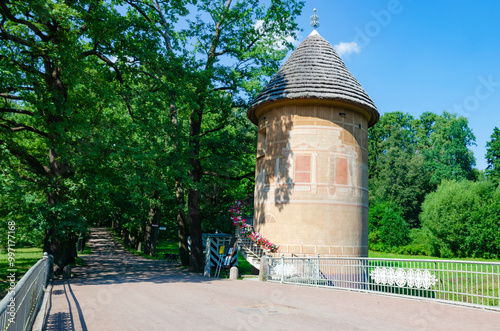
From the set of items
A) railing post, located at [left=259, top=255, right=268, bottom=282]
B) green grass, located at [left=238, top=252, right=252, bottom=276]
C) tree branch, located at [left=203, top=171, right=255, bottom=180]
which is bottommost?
green grass, located at [left=238, top=252, right=252, bottom=276]

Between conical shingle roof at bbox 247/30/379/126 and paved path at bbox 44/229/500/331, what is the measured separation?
10629 mm

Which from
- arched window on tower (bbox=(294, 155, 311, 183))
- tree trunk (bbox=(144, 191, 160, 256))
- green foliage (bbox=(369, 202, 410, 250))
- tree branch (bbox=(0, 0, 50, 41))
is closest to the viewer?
tree branch (bbox=(0, 0, 50, 41))

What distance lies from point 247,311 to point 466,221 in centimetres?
3602

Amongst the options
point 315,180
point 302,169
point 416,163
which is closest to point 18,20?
point 302,169

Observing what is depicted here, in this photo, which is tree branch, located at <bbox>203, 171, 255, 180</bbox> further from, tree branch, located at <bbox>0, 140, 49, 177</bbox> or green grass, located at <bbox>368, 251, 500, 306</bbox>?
green grass, located at <bbox>368, 251, 500, 306</bbox>

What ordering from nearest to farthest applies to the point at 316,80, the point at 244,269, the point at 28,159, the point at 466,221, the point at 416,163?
the point at 28,159, the point at 316,80, the point at 244,269, the point at 466,221, the point at 416,163

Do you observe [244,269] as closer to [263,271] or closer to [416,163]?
[263,271]

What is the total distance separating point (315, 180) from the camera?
19.2 m

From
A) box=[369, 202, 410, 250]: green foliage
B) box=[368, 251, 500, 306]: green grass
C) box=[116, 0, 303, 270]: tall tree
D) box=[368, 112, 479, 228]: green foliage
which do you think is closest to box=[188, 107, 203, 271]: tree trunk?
box=[116, 0, 303, 270]: tall tree

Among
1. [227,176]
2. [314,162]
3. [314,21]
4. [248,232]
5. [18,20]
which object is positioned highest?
[314,21]

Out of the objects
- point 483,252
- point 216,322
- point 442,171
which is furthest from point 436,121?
point 216,322

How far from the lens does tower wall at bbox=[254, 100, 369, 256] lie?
1891 cm

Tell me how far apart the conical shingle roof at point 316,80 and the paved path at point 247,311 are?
1063cm

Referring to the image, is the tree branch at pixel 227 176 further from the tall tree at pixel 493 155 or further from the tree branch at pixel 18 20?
the tall tree at pixel 493 155
